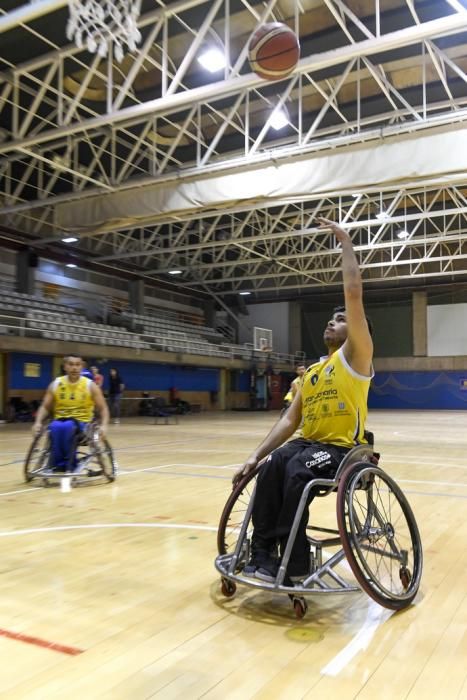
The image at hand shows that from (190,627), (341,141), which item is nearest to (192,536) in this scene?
(190,627)

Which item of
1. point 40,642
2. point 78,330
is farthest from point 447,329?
point 40,642

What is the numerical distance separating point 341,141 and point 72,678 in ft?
34.6

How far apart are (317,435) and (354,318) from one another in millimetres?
638

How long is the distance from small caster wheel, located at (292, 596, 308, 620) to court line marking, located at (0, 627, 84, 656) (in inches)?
35.9

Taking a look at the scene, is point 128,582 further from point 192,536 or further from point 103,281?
point 103,281

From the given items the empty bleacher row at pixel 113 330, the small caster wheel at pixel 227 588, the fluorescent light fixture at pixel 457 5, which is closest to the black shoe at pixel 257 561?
the small caster wheel at pixel 227 588

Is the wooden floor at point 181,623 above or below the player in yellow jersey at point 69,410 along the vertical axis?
below

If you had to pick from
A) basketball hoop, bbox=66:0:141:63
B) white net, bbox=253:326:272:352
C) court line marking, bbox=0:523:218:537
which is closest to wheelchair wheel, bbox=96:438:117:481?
court line marking, bbox=0:523:218:537

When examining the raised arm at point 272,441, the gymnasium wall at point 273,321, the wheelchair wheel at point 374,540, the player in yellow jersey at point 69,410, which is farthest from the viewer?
the gymnasium wall at point 273,321

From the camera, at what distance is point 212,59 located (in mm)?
9969

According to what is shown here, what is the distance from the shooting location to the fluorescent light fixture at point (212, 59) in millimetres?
9828

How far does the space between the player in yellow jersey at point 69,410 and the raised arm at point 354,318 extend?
3.65 metres

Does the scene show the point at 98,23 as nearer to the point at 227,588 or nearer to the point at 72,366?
the point at 72,366

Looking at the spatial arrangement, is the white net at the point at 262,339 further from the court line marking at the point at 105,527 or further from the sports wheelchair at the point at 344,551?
the sports wheelchair at the point at 344,551
